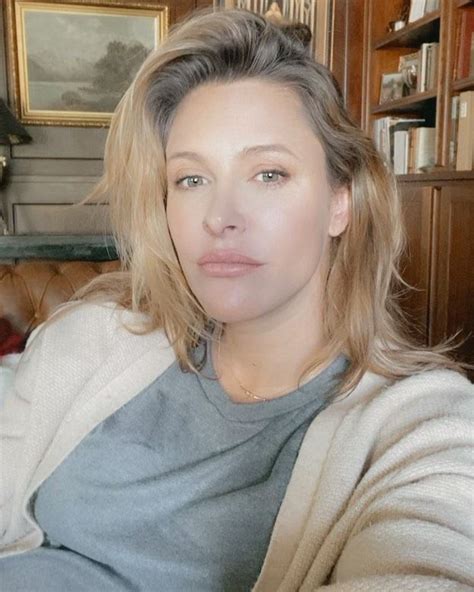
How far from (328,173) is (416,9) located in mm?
2400

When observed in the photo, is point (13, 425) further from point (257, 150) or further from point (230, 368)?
point (257, 150)

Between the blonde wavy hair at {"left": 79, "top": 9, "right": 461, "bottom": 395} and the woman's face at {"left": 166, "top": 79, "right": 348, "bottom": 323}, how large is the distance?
0.04 metres

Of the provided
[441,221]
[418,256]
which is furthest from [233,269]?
[418,256]

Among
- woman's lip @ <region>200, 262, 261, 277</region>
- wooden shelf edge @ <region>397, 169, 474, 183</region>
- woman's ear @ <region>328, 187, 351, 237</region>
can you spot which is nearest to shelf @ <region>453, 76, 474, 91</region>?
wooden shelf edge @ <region>397, 169, 474, 183</region>

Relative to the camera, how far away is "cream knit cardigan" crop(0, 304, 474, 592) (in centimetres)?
56

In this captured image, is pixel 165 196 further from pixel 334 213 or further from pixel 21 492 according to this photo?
pixel 21 492

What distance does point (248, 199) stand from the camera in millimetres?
888

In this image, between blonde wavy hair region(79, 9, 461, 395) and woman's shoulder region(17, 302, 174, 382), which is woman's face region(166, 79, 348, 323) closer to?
blonde wavy hair region(79, 9, 461, 395)

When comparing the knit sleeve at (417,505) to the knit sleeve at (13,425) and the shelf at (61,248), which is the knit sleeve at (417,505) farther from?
the shelf at (61,248)

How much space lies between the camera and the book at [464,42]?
2.54 meters

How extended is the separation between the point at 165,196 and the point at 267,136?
0.26m

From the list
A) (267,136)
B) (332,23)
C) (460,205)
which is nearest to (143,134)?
(267,136)

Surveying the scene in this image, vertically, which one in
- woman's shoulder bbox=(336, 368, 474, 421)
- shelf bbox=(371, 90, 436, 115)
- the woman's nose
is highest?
shelf bbox=(371, 90, 436, 115)

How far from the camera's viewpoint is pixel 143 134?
1062 mm
